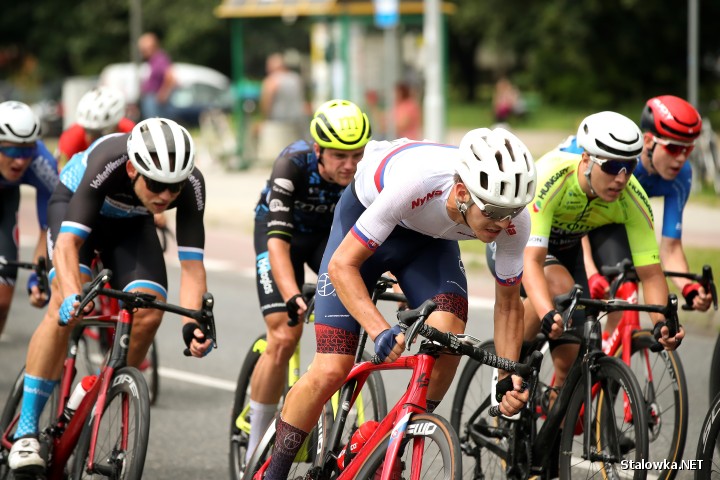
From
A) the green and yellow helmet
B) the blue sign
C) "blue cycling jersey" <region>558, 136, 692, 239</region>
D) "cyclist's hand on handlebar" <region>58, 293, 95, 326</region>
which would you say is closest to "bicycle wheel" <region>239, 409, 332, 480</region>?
"cyclist's hand on handlebar" <region>58, 293, 95, 326</region>

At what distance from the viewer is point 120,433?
5254 mm

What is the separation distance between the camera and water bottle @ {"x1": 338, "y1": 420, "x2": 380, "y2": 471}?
4.83 meters

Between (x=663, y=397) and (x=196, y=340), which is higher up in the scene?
(x=196, y=340)

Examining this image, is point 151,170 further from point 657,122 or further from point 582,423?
point 657,122

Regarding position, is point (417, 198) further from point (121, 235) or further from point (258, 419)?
point (121, 235)

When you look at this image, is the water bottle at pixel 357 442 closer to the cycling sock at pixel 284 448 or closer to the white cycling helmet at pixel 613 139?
the cycling sock at pixel 284 448

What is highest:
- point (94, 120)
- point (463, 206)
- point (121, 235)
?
point (94, 120)

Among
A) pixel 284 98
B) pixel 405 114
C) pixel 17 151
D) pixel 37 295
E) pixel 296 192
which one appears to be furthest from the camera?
pixel 284 98

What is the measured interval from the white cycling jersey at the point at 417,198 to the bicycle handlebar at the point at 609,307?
591mm

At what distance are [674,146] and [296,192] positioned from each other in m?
2.12

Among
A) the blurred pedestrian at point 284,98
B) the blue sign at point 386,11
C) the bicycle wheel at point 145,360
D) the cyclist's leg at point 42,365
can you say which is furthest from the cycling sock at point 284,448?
the blurred pedestrian at point 284,98

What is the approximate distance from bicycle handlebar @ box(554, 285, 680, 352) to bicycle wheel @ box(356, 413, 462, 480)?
3.90 feet

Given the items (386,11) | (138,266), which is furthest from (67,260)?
(386,11)

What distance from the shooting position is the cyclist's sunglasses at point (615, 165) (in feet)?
19.0
